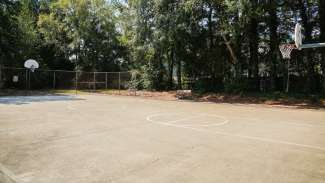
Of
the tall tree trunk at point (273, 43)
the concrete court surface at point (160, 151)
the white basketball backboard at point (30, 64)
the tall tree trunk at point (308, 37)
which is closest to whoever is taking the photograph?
the concrete court surface at point (160, 151)

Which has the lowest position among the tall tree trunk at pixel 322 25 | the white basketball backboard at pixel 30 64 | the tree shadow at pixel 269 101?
the tree shadow at pixel 269 101

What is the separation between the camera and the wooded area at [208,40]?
18.8 metres

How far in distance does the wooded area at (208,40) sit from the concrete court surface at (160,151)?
10.0 m

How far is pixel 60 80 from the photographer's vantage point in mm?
30094

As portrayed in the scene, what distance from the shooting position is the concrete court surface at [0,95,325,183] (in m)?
4.70

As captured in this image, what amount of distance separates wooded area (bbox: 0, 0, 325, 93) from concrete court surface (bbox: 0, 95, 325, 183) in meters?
10.0

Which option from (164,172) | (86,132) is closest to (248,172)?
(164,172)

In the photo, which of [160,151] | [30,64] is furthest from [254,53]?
[30,64]

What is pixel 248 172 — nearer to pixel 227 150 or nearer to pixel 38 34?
pixel 227 150

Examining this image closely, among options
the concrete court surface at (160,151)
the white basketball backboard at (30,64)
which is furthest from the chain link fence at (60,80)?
the concrete court surface at (160,151)

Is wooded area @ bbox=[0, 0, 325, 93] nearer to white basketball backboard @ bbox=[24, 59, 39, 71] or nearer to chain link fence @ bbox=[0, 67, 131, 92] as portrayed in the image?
chain link fence @ bbox=[0, 67, 131, 92]

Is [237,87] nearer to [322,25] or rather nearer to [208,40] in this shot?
[208,40]

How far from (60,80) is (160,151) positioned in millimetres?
26001

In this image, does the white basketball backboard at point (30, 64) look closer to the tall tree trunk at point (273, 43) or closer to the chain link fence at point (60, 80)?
the chain link fence at point (60, 80)
